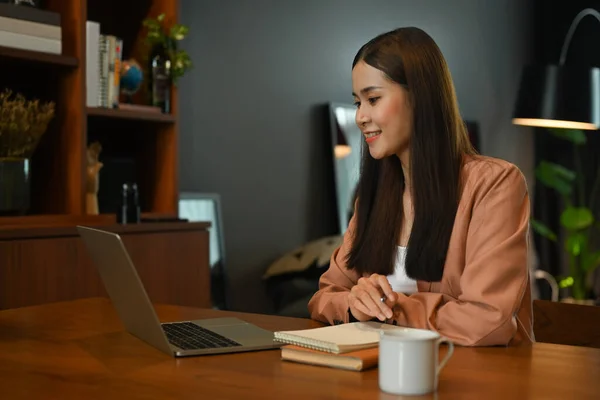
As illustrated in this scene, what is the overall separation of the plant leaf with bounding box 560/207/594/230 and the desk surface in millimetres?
4525

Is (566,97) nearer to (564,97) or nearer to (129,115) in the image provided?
(564,97)

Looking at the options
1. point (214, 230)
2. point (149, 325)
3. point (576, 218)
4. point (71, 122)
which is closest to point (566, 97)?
point (576, 218)

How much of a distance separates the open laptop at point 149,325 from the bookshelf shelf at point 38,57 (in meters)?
1.50

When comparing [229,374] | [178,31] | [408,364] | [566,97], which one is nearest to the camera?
[408,364]

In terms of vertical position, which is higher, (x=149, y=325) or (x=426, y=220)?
(x=426, y=220)

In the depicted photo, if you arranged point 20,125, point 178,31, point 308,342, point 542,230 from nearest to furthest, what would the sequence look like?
point 308,342
point 20,125
point 178,31
point 542,230

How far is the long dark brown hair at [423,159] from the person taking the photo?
6.03ft

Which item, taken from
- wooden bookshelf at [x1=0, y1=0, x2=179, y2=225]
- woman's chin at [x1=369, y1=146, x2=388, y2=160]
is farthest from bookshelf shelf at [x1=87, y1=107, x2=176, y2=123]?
woman's chin at [x1=369, y1=146, x2=388, y2=160]

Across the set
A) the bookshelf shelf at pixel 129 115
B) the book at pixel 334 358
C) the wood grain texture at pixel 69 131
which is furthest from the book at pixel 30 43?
the book at pixel 334 358

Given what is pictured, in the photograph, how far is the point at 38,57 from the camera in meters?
2.99

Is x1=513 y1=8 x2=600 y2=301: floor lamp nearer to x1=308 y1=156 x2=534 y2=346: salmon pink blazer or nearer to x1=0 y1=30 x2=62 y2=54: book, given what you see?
x1=0 y1=30 x2=62 y2=54: book

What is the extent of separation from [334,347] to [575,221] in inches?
191

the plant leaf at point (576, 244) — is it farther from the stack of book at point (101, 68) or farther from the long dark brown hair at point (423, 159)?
the long dark brown hair at point (423, 159)

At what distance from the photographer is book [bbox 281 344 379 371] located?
132 centimetres
